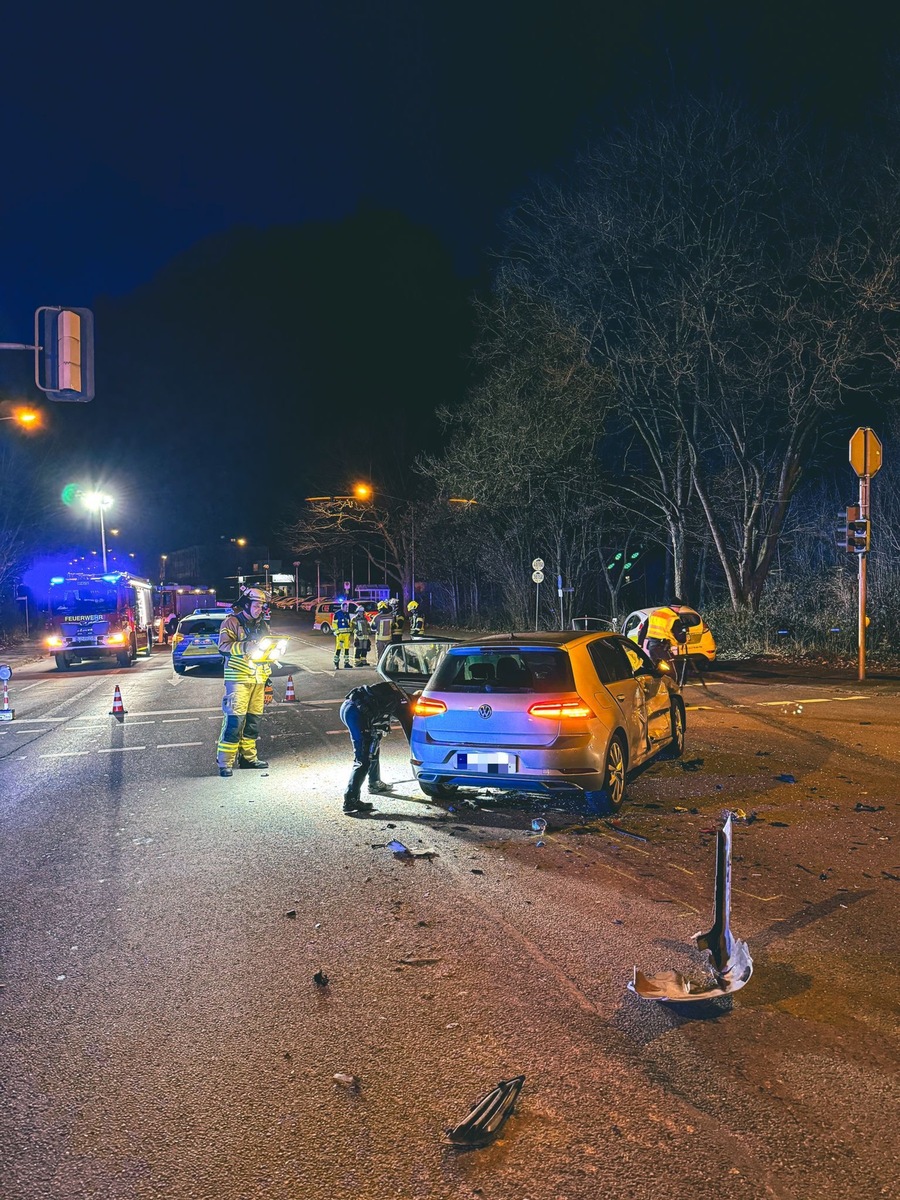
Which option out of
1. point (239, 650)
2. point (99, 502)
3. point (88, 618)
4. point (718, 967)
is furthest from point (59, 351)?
point (99, 502)

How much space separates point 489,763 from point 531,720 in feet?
1.77

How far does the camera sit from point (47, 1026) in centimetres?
390

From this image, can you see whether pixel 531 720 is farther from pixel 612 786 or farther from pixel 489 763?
pixel 612 786

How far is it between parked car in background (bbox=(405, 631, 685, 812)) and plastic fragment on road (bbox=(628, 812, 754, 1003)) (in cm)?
281

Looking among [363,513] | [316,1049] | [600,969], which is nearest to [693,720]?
[600,969]

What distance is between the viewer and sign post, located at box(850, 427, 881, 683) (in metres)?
17.6

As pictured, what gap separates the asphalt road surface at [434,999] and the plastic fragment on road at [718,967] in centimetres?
Result: 9

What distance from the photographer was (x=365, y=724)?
25.8 ft

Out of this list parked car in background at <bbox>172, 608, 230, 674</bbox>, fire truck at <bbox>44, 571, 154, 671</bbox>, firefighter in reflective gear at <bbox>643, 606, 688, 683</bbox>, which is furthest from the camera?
fire truck at <bbox>44, 571, 154, 671</bbox>

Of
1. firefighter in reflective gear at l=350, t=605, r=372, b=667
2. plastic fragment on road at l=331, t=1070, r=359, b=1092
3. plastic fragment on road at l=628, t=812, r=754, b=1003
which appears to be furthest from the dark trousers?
firefighter in reflective gear at l=350, t=605, r=372, b=667

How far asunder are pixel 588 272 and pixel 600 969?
22802mm

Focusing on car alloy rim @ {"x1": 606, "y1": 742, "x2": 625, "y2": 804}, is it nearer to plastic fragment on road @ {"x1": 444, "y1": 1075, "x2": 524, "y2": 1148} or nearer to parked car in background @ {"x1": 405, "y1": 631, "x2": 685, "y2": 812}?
parked car in background @ {"x1": 405, "y1": 631, "x2": 685, "y2": 812}

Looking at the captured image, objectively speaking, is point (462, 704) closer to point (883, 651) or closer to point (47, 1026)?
point (47, 1026)

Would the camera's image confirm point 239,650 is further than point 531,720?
Yes
